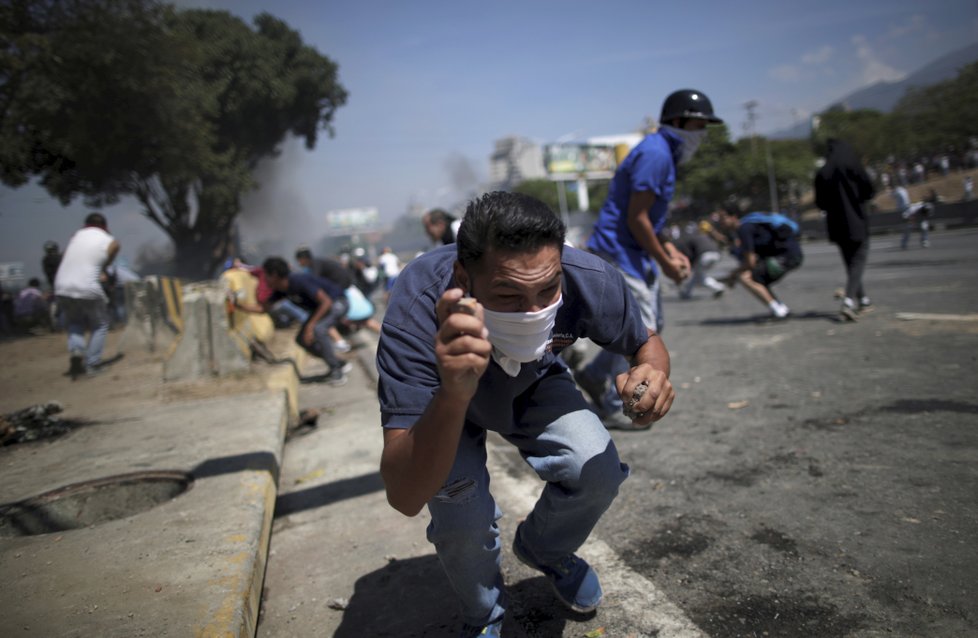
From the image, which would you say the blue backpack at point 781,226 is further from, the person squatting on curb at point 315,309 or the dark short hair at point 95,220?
the dark short hair at point 95,220

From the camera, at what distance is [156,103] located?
1719 cm

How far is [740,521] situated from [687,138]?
2.52m

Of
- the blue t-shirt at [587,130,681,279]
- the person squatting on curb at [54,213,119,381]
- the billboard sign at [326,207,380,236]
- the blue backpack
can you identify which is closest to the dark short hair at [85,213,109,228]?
the person squatting on curb at [54,213,119,381]

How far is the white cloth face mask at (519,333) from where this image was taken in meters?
1.63

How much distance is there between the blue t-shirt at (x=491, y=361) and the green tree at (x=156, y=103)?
987 cm

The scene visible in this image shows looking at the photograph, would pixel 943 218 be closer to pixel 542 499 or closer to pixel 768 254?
pixel 768 254

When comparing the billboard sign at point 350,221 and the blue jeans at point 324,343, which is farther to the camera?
the billboard sign at point 350,221

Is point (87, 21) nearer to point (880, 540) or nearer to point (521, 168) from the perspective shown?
point (880, 540)

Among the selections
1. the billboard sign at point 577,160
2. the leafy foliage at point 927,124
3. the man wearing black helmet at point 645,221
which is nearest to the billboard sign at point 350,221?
the billboard sign at point 577,160

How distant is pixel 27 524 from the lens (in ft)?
9.38

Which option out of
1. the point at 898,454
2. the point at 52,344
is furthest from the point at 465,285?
the point at 52,344

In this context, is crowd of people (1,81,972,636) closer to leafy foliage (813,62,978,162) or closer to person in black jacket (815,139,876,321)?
person in black jacket (815,139,876,321)

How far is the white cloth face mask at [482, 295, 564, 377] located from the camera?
1.63m

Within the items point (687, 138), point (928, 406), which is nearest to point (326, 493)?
point (687, 138)
